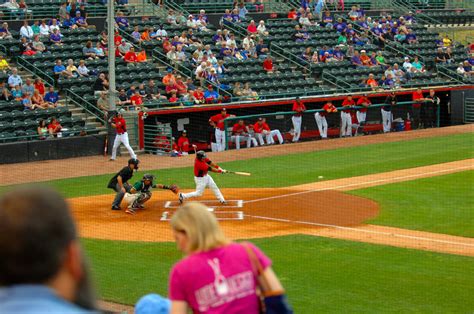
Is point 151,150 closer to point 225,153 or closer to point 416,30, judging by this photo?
point 225,153

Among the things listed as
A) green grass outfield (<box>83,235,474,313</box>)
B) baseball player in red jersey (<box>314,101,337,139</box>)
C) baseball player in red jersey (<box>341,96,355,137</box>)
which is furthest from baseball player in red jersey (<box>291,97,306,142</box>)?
green grass outfield (<box>83,235,474,313</box>)

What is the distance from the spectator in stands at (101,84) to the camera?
2899 centimetres

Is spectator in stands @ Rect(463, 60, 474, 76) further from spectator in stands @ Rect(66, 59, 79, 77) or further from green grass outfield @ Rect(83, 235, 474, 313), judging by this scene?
green grass outfield @ Rect(83, 235, 474, 313)

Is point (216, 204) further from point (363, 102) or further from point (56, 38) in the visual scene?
point (363, 102)

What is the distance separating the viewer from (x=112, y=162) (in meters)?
26.4

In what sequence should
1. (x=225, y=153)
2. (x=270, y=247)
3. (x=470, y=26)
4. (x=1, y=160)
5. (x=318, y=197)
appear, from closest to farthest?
(x=270, y=247), (x=318, y=197), (x=1, y=160), (x=225, y=153), (x=470, y=26)

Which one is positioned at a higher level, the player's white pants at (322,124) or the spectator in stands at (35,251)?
the spectator in stands at (35,251)

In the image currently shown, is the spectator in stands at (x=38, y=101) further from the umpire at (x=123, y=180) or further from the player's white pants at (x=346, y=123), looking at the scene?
the player's white pants at (x=346, y=123)

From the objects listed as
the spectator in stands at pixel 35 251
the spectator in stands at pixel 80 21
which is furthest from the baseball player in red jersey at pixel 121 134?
the spectator in stands at pixel 35 251

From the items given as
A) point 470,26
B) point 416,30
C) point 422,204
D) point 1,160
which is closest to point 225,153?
point 1,160

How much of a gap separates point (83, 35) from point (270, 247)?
1932 cm

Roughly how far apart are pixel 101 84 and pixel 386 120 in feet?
40.0

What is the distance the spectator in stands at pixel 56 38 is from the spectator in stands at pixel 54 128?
510cm

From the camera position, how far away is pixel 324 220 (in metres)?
17.9
